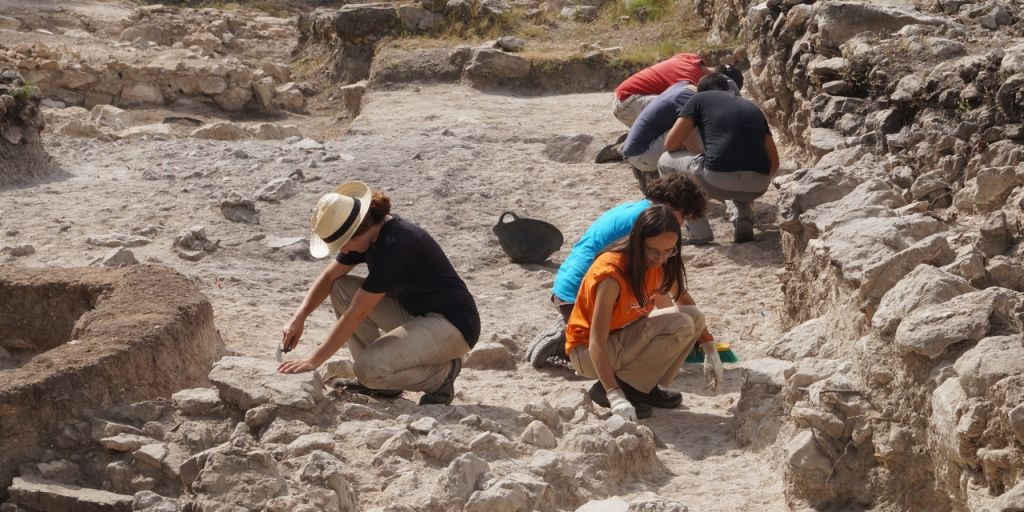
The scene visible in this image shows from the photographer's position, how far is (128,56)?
51.1ft

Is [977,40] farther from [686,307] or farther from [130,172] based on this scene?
[130,172]

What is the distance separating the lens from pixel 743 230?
8070 mm

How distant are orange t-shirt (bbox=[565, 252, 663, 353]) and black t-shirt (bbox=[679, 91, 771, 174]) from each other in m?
2.57

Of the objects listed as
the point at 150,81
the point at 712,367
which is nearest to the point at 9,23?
the point at 150,81

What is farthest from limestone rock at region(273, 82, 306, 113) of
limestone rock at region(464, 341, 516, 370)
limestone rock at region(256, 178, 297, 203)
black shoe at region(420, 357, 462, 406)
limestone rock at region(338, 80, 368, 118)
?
black shoe at region(420, 357, 462, 406)

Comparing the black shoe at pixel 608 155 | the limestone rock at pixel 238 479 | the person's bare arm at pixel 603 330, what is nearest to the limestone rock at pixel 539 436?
the person's bare arm at pixel 603 330

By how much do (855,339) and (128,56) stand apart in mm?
12776

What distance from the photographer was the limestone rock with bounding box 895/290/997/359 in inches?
154

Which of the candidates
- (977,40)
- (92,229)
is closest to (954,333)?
(977,40)

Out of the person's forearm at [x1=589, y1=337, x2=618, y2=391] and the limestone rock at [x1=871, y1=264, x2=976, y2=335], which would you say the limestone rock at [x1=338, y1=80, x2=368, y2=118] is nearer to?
the person's forearm at [x1=589, y1=337, x2=618, y2=391]

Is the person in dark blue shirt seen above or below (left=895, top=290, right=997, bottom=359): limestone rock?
below

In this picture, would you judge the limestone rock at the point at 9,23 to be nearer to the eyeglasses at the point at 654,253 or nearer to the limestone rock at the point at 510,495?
the eyeglasses at the point at 654,253

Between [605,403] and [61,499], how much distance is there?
2356mm

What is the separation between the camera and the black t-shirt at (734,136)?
7836 millimetres
